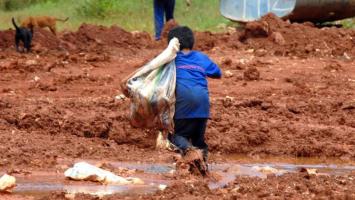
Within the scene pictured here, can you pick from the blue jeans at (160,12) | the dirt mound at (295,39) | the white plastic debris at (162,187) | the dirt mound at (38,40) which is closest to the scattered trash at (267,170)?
the white plastic debris at (162,187)

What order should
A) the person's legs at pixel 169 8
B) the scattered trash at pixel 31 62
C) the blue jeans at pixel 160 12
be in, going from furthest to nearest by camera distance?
the person's legs at pixel 169 8, the blue jeans at pixel 160 12, the scattered trash at pixel 31 62

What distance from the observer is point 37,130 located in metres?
10.6

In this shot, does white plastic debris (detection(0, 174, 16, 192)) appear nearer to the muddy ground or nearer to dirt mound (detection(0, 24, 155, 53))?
the muddy ground

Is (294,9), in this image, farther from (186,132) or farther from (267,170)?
(186,132)

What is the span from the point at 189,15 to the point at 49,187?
22.2m

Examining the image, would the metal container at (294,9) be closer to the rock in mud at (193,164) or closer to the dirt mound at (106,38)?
the dirt mound at (106,38)

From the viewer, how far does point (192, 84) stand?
8469 mm

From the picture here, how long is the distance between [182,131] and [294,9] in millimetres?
13782

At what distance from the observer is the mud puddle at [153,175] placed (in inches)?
300

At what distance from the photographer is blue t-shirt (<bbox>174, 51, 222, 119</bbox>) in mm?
8391

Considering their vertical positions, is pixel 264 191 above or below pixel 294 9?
above

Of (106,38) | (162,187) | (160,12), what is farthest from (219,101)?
(160,12)

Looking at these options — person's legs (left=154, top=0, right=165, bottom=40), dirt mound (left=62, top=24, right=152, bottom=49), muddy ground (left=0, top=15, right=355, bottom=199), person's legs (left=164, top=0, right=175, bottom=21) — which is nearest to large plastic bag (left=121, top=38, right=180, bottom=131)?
muddy ground (left=0, top=15, right=355, bottom=199)

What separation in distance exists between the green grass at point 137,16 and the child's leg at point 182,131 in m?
16.5
